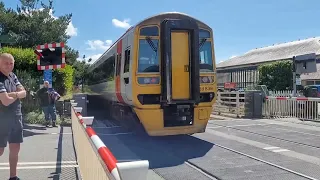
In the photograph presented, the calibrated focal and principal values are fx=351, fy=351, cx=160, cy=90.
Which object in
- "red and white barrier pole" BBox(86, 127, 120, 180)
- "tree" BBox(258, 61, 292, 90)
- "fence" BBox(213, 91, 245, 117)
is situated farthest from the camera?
"tree" BBox(258, 61, 292, 90)

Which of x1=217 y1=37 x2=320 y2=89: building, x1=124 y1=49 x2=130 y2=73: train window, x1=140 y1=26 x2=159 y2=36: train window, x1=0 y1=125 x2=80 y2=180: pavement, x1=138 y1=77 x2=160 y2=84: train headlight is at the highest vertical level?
x1=217 y1=37 x2=320 y2=89: building

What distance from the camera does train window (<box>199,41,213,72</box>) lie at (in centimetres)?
989

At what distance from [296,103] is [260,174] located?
35.4 feet

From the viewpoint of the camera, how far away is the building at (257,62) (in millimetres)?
40631

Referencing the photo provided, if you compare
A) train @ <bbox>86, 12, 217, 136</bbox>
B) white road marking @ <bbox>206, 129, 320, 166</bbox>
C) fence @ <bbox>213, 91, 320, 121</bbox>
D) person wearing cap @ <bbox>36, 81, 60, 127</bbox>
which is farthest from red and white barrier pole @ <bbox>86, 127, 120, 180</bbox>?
fence @ <bbox>213, 91, 320, 121</bbox>

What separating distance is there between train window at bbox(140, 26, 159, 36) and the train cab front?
0.14 meters

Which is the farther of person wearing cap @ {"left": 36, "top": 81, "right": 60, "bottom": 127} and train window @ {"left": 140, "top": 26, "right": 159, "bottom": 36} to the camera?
person wearing cap @ {"left": 36, "top": 81, "right": 60, "bottom": 127}

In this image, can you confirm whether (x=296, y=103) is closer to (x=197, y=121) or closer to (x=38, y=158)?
(x=197, y=121)

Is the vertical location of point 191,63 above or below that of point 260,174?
above

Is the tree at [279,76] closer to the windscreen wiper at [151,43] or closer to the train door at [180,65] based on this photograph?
the train door at [180,65]

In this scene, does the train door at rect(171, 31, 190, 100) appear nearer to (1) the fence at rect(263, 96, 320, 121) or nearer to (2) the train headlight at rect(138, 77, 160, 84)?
(2) the train headlight at rect(138, 77, 160, 84)

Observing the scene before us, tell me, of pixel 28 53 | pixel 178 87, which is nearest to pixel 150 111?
pixel 178 87

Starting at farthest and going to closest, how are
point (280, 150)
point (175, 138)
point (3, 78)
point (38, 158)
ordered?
point (175, 138), point (280, 150), point (38, 158), point (3, 78)

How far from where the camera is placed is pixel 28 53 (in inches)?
604
